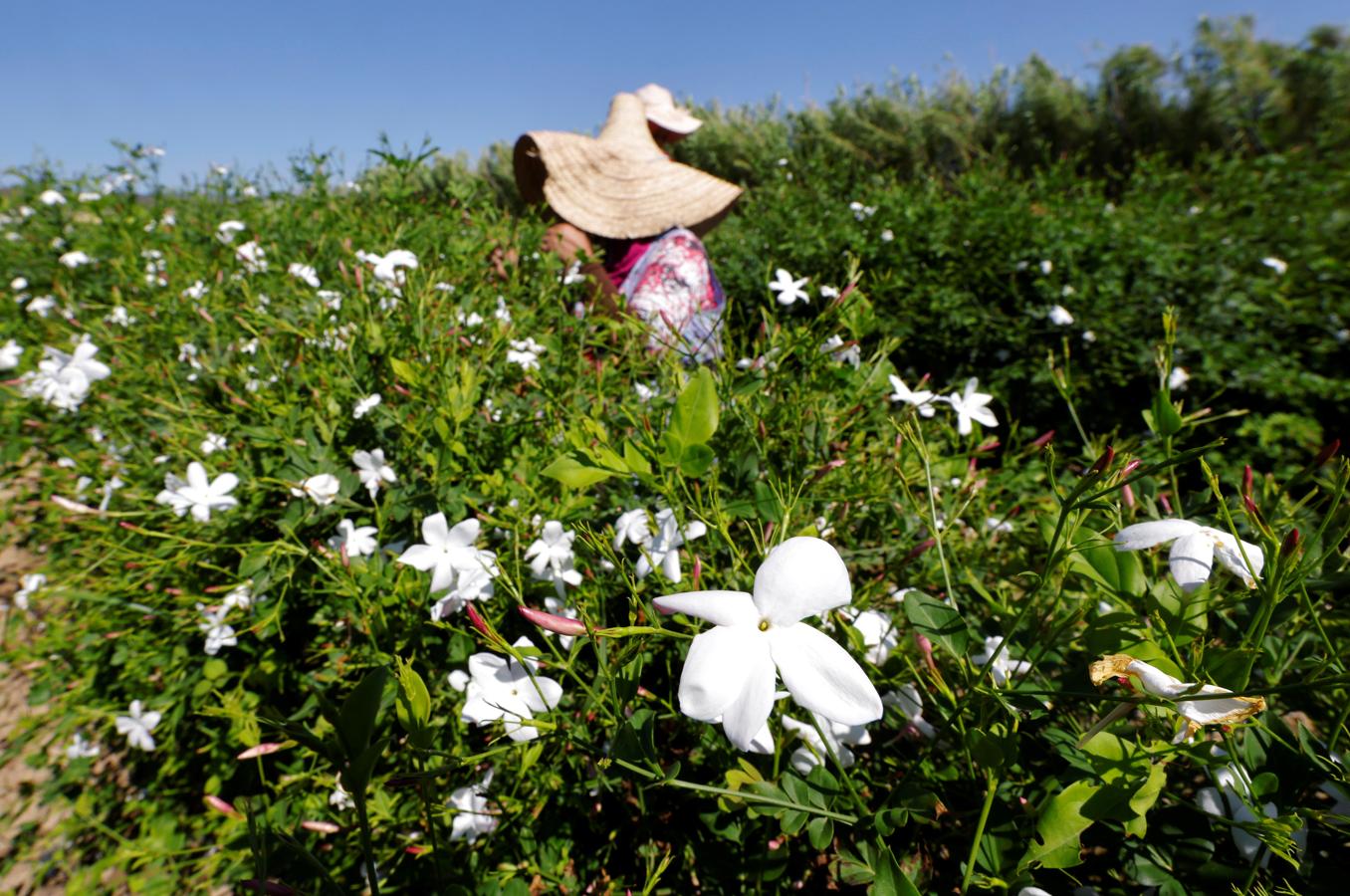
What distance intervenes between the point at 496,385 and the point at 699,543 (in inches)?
29.3

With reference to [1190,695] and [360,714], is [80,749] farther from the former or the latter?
[1190,695]

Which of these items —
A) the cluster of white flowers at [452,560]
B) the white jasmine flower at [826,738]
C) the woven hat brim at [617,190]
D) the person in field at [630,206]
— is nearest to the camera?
the white jasmine flower at [826,738]

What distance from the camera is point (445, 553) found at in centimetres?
98

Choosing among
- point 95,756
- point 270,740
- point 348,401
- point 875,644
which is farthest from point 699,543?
point 95,756

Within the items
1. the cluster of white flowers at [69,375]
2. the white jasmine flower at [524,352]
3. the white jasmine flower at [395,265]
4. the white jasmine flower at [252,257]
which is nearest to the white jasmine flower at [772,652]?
the white jasmine flower at [524,352]

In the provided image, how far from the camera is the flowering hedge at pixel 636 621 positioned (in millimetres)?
568

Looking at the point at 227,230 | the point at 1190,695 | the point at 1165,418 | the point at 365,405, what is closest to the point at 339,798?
the point at 365,405

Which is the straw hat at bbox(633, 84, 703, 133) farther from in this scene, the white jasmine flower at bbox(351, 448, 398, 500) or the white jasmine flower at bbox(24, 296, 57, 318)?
the white jasmine flower at bbox(24, 296, 57, 318)

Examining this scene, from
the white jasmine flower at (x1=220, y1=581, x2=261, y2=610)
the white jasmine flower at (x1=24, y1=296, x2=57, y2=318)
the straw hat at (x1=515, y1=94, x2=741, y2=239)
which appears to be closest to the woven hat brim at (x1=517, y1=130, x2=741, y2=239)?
the straw hat at (x1=515, y1=94, x2=741, y2=239)

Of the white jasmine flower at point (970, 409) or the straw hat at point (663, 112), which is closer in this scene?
the white jasmine flower at point (970, 409)

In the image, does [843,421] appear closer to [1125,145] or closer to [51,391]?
[51,391]

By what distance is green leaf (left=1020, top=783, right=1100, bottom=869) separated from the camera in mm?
547

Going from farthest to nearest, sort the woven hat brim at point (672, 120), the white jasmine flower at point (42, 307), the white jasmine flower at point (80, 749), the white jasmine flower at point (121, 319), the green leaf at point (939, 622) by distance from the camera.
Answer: the woven hat brim at point (672, 120)
the white jasmine flower at point (42, 307)
the white jasmine flower at point (121, 319)
the white jasmine flower at point (80, 749)
the green leaf at point (939, 622)

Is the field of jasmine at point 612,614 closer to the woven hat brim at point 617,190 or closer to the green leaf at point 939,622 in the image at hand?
the green leaf at point 939,622
